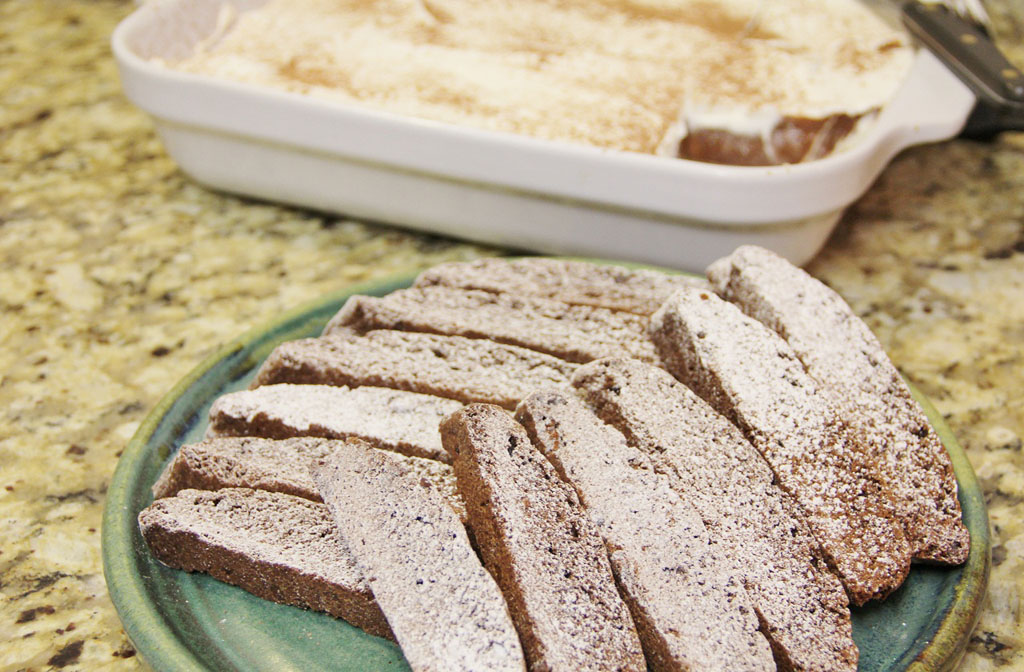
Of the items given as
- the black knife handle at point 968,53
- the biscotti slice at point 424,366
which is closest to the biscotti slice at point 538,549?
the biscotti slice at point 424,366

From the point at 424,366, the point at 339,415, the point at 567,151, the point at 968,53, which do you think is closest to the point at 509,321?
the point at 424,366

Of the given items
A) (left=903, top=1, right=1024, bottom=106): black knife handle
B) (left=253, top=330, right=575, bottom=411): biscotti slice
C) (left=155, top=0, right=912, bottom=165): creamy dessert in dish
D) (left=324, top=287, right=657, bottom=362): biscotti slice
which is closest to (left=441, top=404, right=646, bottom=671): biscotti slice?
(left=253, top=330, right=575, bottom=411): biscotti slice

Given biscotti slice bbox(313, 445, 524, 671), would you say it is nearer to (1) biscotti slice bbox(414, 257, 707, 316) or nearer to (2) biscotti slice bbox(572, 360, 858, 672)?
(2) biscotti slice bbox(572, 360, 858, 672)

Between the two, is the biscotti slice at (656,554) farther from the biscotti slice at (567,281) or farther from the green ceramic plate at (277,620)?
the biscotti slice at (567,281)

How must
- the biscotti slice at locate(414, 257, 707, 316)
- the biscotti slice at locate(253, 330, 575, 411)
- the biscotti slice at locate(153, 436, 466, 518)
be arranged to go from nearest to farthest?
the biscotti slice at locate(153, 436, 466, 518) < the biscotti slice at locate(253, 330, 575, 411) < the biscotti slice at locate(414, 257, 707, 316)

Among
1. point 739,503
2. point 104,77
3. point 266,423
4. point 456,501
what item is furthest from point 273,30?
point 739,503

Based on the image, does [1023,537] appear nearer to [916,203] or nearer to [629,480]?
[629,480]

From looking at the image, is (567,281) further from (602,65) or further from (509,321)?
(602,65)
